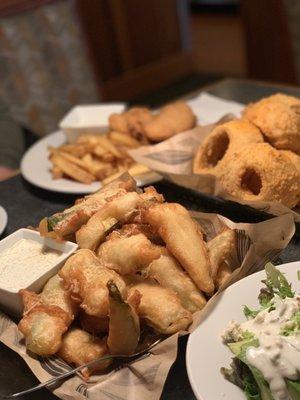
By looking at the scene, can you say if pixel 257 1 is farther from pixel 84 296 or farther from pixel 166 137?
pixel 84 296

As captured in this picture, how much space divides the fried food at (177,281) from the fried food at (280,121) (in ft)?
1.71

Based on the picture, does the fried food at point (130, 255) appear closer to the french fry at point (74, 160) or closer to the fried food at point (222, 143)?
the fried food at point (222, 143)

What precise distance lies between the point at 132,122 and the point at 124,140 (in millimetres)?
124

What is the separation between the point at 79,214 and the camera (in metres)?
1.21

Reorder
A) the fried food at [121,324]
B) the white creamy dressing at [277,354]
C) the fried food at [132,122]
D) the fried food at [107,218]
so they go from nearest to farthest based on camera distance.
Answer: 1. the white creamy dressing at [277,354]
2. the fried food at [121,324]
3. the fried food at [107,218]
4. the fried food at [132,122]

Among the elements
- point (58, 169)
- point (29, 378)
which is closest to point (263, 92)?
point (58, 169)

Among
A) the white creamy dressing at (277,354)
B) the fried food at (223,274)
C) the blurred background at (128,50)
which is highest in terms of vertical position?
the white creamy dressing at (277,354)

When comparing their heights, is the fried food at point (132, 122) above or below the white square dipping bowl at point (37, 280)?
below

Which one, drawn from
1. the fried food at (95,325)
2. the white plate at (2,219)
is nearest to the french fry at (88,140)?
the white plate at (2,219)

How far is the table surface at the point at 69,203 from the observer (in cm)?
101

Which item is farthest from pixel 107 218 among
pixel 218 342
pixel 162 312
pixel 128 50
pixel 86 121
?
pixel 128 50

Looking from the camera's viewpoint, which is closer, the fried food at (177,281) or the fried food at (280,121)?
the fried food at (177,281)

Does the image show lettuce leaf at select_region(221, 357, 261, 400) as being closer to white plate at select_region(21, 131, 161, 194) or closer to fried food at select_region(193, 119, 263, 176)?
fried food at select_region(193, 119, 263, 176)

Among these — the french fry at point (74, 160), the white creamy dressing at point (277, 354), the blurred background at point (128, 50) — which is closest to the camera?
the white creamy dressing at point (277, 354)
